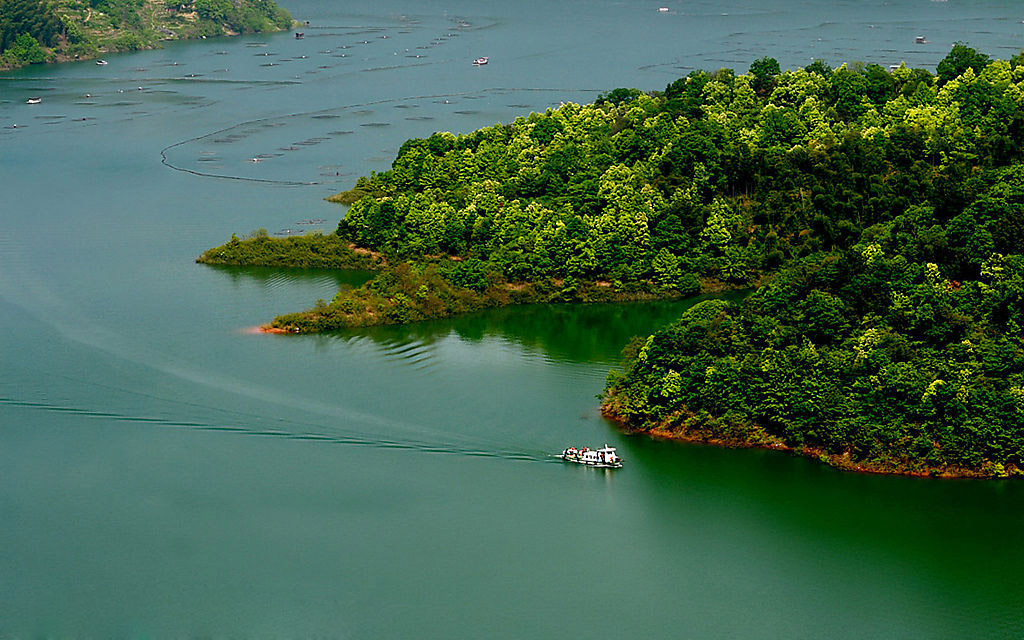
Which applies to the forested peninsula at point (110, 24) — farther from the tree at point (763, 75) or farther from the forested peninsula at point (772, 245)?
the tree at point (763, 75)

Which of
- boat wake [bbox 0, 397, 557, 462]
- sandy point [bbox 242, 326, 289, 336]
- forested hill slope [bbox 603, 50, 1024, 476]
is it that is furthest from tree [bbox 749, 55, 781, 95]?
boat wake [bbox 0, 397, 557, 462]

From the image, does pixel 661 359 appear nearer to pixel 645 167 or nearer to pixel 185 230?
pixel 645 167

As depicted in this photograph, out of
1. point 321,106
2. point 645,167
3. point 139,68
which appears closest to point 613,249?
point 645,167

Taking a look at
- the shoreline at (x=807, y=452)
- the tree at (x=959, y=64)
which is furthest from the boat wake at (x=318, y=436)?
the tree at (x=959, y=64)

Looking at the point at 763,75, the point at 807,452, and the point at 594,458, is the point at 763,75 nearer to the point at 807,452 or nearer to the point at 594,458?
the point at 807,452

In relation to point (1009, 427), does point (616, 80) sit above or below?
above

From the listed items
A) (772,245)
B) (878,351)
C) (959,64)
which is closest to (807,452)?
(878,351)
